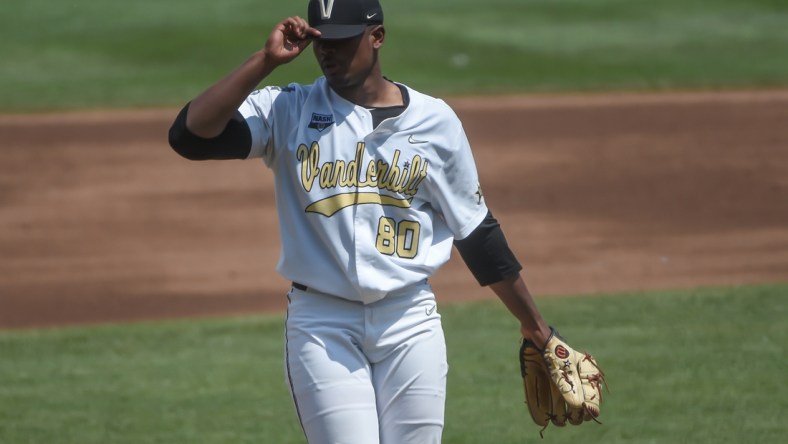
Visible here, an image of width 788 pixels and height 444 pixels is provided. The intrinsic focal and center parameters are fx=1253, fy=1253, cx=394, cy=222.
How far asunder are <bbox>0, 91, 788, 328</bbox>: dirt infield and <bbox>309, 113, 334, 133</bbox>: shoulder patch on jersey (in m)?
5.45

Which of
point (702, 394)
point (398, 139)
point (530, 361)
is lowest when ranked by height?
point (702, 394)

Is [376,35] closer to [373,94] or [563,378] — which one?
[373,94]

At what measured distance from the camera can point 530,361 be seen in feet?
13.7

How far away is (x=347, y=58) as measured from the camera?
375cm

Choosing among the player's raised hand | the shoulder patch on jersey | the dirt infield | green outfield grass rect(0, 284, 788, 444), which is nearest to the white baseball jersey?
the shoulder patch on jersey

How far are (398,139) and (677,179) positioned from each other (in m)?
9.04

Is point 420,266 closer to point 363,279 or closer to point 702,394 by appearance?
point 363,279

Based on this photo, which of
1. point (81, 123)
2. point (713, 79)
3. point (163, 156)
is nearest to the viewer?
point (163, 156)

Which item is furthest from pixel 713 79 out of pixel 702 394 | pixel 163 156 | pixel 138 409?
pixel 138 409

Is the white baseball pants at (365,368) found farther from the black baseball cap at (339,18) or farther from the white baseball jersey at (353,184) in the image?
the black baseball cap at (339,18)

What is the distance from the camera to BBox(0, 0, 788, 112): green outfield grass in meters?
16.9

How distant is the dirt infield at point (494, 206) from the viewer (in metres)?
9.52

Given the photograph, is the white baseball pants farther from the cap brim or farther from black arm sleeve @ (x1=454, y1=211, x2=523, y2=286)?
the cap brim

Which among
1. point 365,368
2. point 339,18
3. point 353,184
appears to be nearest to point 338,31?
point 339,18
